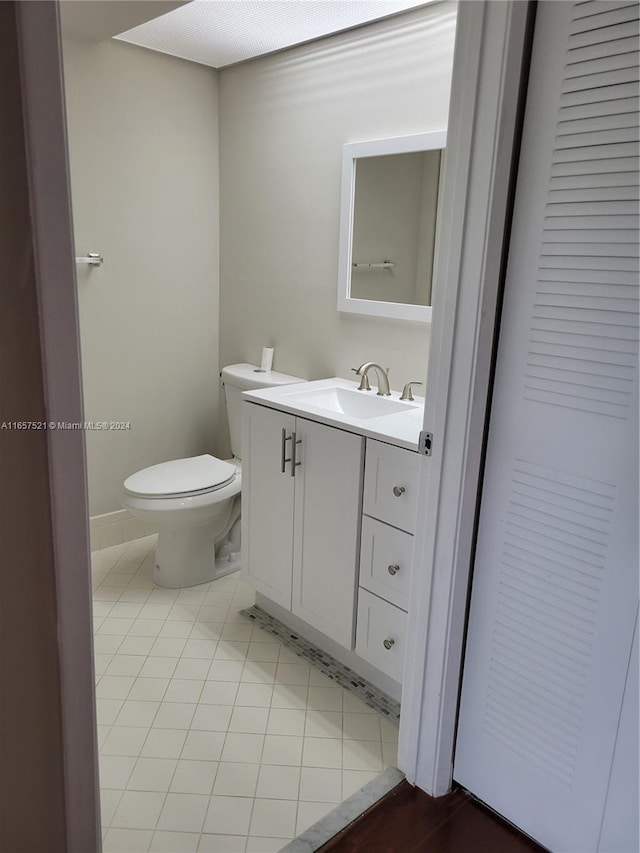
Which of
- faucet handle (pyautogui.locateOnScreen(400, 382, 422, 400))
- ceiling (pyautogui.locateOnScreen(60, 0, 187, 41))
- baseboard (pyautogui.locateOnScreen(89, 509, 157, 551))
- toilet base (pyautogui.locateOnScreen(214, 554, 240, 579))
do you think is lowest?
toilet base (pyautogui.locateOnScreen(214, 554, 240, 579))

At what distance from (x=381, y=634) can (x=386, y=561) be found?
0.23m

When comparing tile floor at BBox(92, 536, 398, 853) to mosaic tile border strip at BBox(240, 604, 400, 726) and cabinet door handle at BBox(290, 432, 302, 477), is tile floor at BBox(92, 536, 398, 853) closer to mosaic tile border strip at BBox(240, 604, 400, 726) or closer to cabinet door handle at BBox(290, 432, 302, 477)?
mosaic tile border strip at BBox(240, 604, 400, 726)

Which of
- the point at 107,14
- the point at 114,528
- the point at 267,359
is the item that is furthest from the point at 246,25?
the point at 114,528

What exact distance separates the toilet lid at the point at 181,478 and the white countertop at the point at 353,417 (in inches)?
17.7

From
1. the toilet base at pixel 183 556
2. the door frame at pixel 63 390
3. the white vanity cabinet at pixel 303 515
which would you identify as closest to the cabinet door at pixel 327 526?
the white vanity cabinet at pixel 303 515

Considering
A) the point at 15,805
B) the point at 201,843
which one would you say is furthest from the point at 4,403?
the point at 201,843

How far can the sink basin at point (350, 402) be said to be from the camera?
7.27ft

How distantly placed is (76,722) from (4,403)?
1.58ft

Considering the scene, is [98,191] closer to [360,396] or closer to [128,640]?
[360,396]

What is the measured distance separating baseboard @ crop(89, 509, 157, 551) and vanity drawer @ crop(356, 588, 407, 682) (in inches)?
54.0

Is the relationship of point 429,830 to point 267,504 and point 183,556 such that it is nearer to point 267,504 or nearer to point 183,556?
point 267,504

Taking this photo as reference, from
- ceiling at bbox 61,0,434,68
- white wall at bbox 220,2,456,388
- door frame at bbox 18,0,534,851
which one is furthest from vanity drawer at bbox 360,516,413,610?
ceiling at bbox 61,0,434,68

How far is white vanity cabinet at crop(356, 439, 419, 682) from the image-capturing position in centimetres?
180

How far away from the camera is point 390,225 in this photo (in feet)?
7.54
